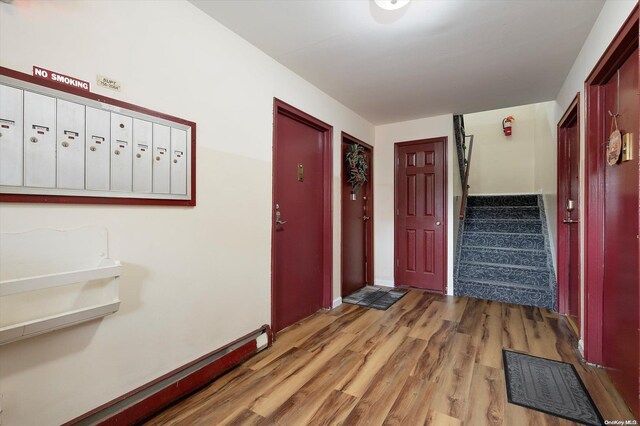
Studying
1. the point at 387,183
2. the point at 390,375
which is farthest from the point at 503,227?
the point at 390,375

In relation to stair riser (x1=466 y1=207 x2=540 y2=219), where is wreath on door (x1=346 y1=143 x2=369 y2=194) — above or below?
above

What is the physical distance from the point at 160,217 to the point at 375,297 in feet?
8.99

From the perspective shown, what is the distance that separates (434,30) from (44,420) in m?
2.99

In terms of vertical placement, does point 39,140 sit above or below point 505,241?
above

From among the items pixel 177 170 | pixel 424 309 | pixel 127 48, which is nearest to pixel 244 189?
pixel 177 170

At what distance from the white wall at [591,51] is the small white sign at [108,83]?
2.52 metres

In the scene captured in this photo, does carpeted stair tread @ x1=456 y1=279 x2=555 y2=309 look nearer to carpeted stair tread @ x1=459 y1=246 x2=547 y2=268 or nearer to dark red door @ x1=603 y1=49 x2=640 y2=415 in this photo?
carpeted stair tread @ x1=459 y1=246 x2=547 y2=268

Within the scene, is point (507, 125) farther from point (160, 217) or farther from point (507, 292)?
point (160, 217)

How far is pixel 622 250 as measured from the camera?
1628 millimetres

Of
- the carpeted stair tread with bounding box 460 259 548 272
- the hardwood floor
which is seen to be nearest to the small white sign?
the hardwood floor

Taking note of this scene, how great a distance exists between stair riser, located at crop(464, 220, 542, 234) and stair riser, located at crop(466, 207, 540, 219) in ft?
0.56

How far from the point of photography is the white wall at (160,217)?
1171 millimetres

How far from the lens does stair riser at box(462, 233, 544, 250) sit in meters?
3.59

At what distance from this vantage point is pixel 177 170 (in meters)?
1.66
